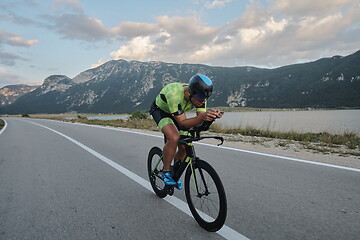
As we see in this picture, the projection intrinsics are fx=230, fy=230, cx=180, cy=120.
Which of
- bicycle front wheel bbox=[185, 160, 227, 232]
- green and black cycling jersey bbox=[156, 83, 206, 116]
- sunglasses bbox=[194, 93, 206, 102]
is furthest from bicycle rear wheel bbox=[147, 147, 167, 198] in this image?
sunglasses bbox=[194, 93, 206, 102]

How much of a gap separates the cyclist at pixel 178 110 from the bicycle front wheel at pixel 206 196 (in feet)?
1.20

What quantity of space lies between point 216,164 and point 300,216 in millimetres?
2755

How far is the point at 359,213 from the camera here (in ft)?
8.93

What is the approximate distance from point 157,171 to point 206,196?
3.82 ft

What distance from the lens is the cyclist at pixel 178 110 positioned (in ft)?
8.32

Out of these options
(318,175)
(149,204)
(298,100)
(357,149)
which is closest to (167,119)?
(149,204)

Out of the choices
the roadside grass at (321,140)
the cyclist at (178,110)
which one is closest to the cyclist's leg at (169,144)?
the cyclist at (178,110)

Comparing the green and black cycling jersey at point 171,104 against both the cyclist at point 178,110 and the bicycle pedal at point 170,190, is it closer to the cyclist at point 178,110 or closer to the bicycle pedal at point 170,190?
the cyclist at point 178,110

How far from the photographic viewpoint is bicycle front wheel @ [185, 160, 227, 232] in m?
2.33

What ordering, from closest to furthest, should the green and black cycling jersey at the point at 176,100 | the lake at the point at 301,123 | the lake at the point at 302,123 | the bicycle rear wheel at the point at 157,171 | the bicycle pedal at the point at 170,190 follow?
the green and black cycling jersey at the point at 176,100 → the bicycle pedal at the point at 170,190 → the bicycle rear wheel at the point at 157,171 → the lake at the point at 301,123 → the lake at the point at 302,123

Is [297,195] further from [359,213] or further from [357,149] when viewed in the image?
[357,149]

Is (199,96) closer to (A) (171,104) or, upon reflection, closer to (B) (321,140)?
(A) (171,104)

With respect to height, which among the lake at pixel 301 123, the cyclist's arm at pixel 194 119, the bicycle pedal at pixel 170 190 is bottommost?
the lake at pixel 301 123

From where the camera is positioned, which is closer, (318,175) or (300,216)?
(300,216)
